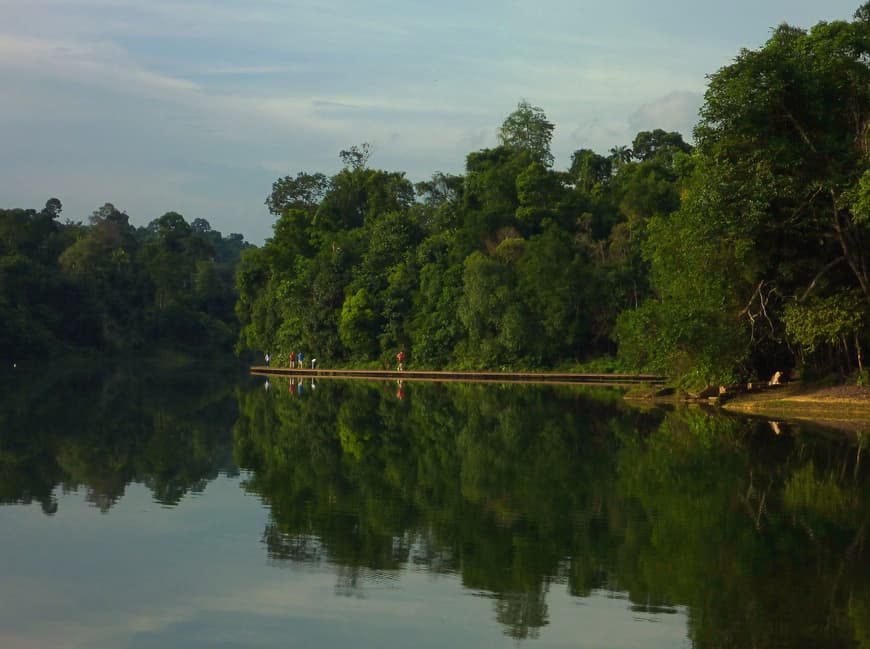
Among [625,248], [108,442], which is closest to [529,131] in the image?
[625,248]

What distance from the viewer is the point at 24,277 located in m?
80.1

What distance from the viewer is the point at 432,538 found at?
11953 millimetres

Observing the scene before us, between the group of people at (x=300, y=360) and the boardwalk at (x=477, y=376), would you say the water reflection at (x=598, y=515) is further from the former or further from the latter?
A: the group of people at (x=300, y=360)

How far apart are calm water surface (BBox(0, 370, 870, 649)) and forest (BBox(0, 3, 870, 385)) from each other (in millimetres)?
7043

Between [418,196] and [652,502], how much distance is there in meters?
63.6

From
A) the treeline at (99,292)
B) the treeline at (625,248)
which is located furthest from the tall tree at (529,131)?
the treeline at (99,292)

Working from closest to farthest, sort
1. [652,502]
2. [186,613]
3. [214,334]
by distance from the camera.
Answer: [186,613] < [652,502] < [214,334]

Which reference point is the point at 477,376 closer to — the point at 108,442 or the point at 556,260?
the point at 556,260

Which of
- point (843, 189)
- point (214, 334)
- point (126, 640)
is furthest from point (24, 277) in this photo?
point (126, 640)

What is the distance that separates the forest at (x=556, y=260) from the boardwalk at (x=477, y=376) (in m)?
1.83

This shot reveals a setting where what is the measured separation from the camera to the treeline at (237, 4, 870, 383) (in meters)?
27.8

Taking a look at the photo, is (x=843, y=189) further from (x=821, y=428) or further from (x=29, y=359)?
(x=29, y=359)

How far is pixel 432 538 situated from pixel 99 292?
80743mm

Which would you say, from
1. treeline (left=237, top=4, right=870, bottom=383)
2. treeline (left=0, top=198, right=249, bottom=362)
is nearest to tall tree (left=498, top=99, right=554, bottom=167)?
treeline (left=237, top=4, right=870, bottom=383)
